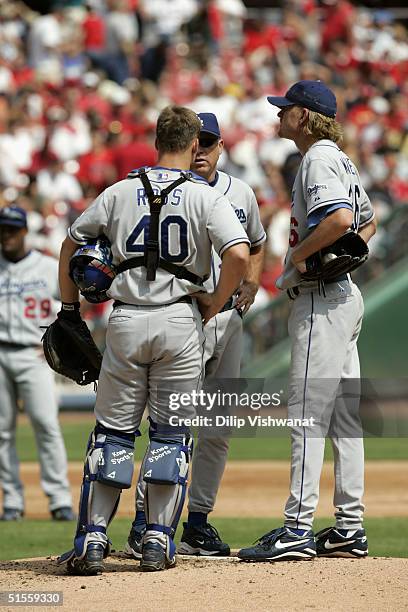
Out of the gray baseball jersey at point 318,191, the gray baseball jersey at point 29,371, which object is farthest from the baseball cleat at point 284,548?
the gray baseball jersey at point 29,371

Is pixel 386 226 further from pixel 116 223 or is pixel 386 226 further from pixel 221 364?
pixel 116 223

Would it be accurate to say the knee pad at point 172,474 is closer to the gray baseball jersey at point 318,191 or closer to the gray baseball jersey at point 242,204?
the gray baseball jersey at point 318,191

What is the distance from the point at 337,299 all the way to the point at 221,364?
33.8 inches

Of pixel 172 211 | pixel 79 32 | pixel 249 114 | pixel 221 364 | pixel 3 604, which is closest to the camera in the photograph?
pixel 3 604

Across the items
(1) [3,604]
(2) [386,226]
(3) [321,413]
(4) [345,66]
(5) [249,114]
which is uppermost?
(4) [345,66]

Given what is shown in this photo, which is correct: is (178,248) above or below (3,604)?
above

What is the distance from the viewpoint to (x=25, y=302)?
30.8 feet

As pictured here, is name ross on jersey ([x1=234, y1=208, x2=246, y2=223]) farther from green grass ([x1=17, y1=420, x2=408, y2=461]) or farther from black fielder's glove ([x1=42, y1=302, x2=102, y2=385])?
green grass ([x1=17, y1=420, x2=408, y2=461])

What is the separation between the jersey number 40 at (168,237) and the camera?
563cm

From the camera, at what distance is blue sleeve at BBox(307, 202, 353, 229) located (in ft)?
19.1

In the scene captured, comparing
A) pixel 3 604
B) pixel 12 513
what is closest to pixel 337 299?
pixel 3 604

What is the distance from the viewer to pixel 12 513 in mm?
9500

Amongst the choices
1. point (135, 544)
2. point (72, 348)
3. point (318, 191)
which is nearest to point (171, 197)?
point (318, 191)

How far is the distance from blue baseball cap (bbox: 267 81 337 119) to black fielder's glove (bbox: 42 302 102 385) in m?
1.48
